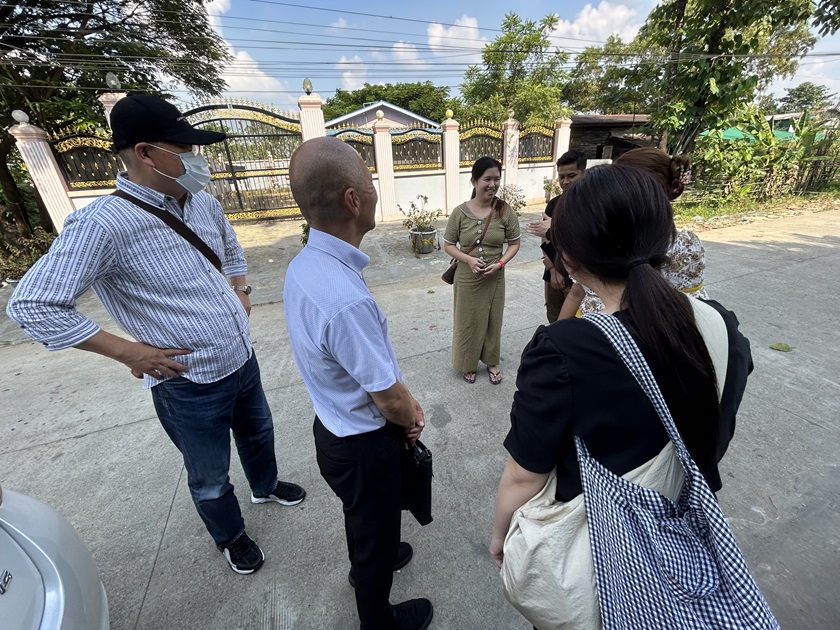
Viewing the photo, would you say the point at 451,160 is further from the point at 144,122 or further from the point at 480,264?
the point at 144,122

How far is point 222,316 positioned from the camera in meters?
1.50

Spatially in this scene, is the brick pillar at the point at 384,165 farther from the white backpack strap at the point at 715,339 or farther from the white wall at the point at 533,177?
the white backpack strap at the point at 715,339

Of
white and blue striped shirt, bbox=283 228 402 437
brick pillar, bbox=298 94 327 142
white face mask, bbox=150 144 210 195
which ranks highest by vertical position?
brick pillar, bbox=298 94 327 142

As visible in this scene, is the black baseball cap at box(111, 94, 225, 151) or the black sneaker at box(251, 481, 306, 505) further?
the black sneaker at box(251, 481, 306, 505)

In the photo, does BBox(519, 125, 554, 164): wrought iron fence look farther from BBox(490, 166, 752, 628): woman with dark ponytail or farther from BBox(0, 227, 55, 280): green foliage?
BBox(490, 166, 752, 628): woman with dark ponytail

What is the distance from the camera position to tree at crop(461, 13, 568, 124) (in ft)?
56.9

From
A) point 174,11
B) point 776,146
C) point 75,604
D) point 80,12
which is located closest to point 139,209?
point 75,604

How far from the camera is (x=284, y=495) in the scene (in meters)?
2.06

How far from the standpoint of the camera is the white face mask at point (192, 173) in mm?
1446

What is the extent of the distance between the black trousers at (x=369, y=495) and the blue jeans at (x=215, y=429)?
1.73 feet

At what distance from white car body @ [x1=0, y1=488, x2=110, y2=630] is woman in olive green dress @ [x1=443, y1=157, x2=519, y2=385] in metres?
2.36

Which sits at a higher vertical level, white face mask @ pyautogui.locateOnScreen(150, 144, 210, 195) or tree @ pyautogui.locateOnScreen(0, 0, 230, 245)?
tree @ pyautogui.locateOnScreen(0, 0, 230, 245)

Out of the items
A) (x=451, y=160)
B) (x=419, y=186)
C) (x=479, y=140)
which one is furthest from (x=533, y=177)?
(x=419, y=186)

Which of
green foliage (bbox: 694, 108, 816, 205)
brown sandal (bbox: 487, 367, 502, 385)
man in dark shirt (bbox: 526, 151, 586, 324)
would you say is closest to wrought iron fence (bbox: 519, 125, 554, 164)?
green foliage (bbox: 694, 108, 816, 205)
